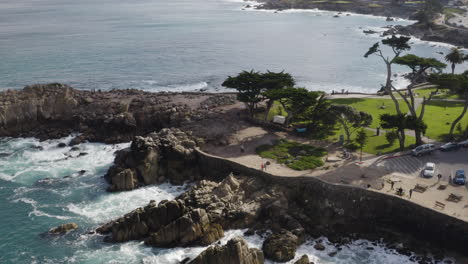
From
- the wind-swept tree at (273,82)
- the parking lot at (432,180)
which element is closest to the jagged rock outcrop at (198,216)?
the parking lot at (432,180)

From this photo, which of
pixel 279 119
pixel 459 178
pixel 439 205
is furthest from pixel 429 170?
pixel 279 119

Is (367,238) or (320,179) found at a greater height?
(320,179)

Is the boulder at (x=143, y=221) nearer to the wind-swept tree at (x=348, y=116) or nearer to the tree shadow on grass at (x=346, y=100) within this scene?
the wind-swept tree at (x=348, y=116)

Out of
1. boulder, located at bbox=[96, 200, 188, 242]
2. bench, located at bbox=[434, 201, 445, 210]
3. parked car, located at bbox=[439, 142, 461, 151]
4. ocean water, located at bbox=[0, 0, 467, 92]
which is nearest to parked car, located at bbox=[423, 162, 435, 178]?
bench, located at bbox=[434, 201, 445, 210]

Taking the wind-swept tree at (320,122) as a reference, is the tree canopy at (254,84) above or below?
above

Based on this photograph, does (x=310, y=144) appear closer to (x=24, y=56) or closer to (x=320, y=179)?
(x=320, y=179)

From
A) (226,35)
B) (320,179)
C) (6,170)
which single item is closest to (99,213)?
(6,170)
